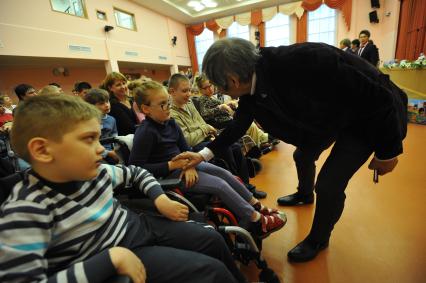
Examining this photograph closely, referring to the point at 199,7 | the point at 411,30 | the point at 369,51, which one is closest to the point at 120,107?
the point at 369,51

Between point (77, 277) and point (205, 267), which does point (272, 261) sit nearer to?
point (205, 267)

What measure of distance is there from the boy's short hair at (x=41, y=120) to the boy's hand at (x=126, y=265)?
1.18 feet

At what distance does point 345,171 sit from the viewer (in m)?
1.13

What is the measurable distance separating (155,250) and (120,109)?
5.57 ft

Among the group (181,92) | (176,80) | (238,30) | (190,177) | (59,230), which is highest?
(238,30)

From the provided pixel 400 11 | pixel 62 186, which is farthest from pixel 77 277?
pixel 400 11

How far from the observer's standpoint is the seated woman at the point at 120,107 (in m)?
2.13

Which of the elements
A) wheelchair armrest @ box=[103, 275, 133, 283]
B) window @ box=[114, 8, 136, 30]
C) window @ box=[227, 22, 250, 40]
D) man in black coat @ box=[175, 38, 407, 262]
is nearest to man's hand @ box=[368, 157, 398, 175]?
man in black coat @ box=[175, 38, 407, 262]

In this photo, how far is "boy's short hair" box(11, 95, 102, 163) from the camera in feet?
2.13

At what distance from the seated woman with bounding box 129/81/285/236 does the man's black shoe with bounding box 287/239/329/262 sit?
144 mm

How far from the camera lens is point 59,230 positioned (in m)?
0.64

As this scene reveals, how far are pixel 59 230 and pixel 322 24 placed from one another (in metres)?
10.1

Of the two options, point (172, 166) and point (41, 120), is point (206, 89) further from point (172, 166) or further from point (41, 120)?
point (41, 120)

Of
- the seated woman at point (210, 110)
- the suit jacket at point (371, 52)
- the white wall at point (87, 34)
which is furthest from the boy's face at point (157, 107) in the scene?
the suit jacket at point (371, 52)
